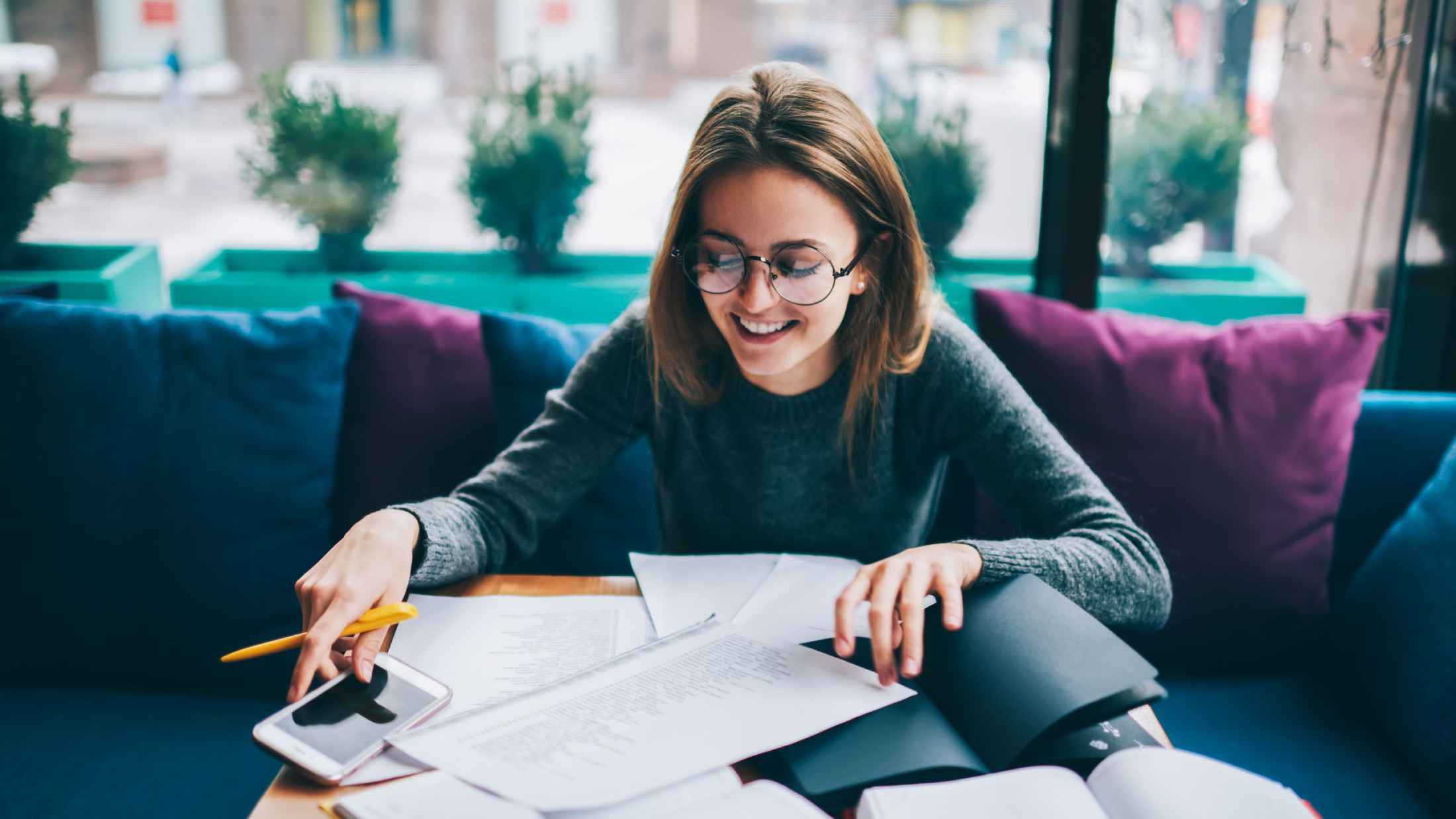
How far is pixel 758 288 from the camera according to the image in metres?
1.15

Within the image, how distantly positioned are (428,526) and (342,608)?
19cm

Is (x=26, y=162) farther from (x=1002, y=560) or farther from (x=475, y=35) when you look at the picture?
(x=1002, y=560)

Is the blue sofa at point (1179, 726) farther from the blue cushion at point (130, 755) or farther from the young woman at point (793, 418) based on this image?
the young woman at point (793, 418)

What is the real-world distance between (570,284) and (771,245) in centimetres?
106

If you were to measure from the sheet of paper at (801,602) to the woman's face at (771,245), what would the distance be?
0.74ft

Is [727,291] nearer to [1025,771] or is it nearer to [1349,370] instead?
[1025,771]

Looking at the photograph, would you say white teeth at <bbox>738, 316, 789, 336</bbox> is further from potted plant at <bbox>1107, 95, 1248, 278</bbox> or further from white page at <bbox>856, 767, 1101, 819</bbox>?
potted plant at <bbox>1107, 95, 1248, 278</bbox>

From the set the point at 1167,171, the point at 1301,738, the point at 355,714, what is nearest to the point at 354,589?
the point at 355,714

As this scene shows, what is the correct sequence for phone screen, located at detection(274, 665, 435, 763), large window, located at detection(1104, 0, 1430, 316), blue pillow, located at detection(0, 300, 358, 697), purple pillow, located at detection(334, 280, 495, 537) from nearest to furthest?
phone screen, located at detection(274, 665, 435, 763)
blue pillow, located at detection(0, 300, 358, 697)
purple pillow, located at detection(334, 280, 495, 537)
large window, located at detection(1104, 0, 1430, 316)

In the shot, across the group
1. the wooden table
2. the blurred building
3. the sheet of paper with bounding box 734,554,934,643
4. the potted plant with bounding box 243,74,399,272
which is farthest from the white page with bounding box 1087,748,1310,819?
the potted plant with bounding box 243,74,399,272

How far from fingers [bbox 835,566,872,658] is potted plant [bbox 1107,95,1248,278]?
1345 millimetres

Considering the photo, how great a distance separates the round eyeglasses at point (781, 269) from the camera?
1148 mm

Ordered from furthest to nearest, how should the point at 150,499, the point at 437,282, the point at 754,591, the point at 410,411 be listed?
the point at 437,282 < the point at 410,411 < the point at 150,499 < the point at 754,591

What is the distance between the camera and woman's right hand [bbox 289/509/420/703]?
90 centimetres
